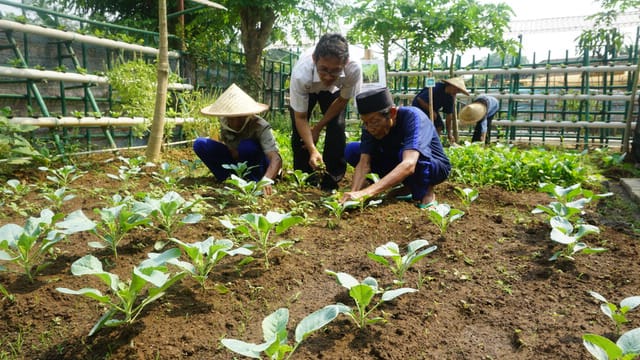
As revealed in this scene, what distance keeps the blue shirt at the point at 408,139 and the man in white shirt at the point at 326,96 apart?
405mm

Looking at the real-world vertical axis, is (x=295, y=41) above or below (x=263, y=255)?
above

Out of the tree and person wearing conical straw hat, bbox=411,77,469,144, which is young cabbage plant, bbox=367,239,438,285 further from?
the tree

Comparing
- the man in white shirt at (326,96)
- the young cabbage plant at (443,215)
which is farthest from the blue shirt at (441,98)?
the young cabbage plant at (443,215)

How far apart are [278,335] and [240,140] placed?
2.77 meters

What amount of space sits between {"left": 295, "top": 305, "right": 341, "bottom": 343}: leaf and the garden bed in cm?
17

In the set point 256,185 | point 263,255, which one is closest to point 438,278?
point 263,255

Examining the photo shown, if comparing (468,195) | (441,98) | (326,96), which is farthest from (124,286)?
(441,98)

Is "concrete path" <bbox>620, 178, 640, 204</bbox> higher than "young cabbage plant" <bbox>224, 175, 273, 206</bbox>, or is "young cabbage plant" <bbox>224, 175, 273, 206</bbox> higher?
"young cabbage plant" <bbox>224, 175, 273, 206</bbox>

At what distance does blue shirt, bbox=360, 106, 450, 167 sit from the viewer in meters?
2.98

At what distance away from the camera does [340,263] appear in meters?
2.01

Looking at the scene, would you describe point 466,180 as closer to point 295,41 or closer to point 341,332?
point 341,332

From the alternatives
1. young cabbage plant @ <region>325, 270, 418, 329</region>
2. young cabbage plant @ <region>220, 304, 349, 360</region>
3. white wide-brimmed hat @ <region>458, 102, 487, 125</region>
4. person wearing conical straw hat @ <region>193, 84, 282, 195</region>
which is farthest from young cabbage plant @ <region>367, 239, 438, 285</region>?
white wide-brimmed hat @ <region>458, 102, 487, 125</region>

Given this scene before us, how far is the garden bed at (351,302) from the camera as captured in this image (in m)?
1.40

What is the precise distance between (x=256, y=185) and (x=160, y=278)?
1.42 metres
